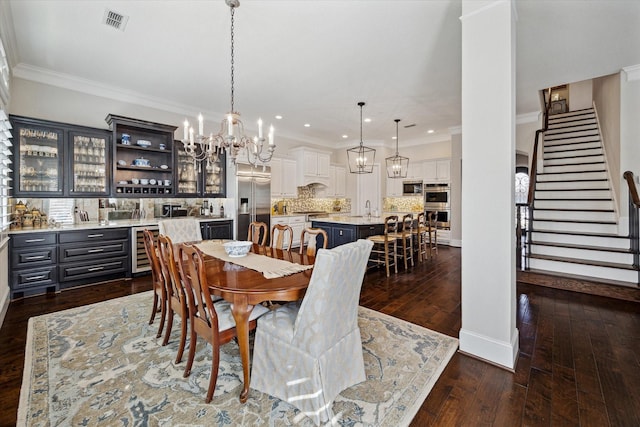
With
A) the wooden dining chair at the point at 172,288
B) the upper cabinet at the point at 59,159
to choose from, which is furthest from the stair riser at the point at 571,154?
the upper cabinet at the point at 59,159

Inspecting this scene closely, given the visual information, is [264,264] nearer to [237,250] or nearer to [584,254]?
[237,250]

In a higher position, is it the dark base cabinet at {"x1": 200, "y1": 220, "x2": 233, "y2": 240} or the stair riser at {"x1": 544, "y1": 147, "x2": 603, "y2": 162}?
the stair riser at {"x1": 544, "y1": 147, "x2": 603, "y2": 162}

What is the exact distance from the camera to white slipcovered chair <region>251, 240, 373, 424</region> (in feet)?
5.14

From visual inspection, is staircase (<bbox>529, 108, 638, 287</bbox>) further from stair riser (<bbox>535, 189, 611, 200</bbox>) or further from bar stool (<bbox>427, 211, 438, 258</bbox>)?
bar stool (<bbox>427, 211, 438, 258</bbox>)

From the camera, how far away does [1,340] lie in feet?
8.21

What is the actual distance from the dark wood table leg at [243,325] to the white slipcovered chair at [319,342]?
0.24 feet

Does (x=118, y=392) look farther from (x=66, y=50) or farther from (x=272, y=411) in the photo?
(x=66, y=50)

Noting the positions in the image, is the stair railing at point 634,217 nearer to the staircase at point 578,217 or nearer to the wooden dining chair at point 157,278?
the staircase at point 578,217

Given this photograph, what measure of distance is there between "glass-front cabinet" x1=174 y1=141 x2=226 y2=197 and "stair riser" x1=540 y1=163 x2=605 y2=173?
22.6ft


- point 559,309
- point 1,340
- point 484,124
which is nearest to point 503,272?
point 484,124

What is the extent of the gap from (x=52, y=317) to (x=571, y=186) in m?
8.30

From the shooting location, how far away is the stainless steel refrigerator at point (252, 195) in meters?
5.75

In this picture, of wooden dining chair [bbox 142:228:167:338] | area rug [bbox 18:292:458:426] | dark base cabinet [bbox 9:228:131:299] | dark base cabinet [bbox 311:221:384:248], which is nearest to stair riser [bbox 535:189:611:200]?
dark base cabinet [bbox 311:221:384:248]

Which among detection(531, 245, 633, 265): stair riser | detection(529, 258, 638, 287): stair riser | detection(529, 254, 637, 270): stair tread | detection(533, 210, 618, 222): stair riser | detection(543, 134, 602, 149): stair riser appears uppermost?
detection(543, 134, 602, 149): stair riser
